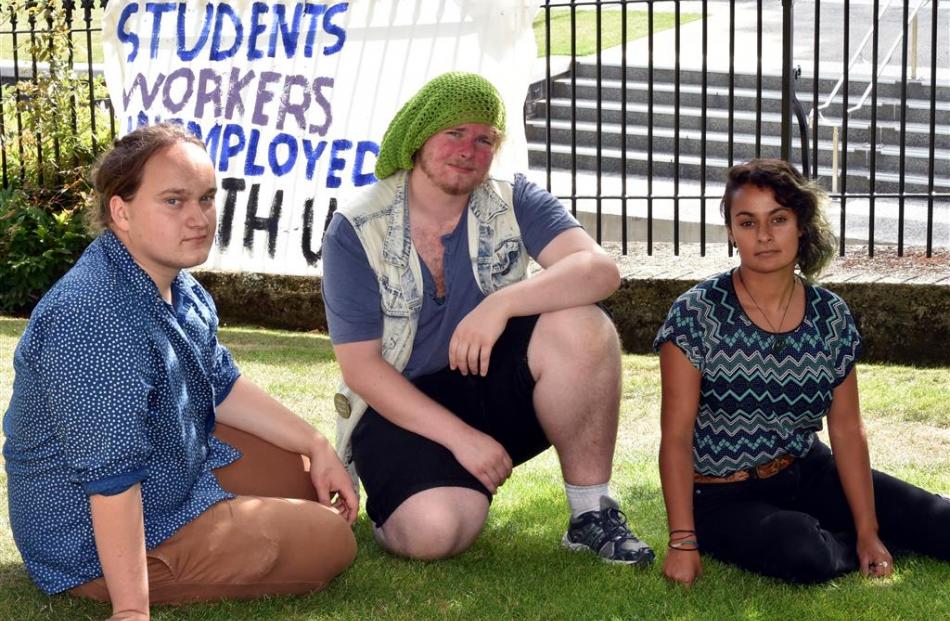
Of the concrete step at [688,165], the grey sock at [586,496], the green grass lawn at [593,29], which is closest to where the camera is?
the grey sock at [586,496]

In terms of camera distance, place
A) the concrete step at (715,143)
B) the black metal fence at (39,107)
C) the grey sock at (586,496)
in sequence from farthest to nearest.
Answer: the concrete step at (715,143)
the black metal fence at (39,107)
the grey sock at (586,496)

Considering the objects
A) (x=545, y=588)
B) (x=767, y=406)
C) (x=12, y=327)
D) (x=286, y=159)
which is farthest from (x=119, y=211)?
(x=12, y=327)

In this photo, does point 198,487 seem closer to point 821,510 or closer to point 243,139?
point 821,510

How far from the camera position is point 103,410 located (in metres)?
3.23

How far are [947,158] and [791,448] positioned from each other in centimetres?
744

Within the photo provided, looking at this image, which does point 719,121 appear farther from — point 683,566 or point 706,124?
point 683,566

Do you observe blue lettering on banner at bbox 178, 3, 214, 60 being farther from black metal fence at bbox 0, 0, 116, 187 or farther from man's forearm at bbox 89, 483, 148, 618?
man's forearm at bbox 89, 483, 148, 618

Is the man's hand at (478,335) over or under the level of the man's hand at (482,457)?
over

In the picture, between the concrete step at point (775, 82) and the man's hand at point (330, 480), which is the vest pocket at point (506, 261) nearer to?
the man's hand at point (330, 480)

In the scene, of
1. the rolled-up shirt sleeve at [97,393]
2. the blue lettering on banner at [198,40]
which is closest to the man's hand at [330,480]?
the rolled-up shirt sleeve at [97,393]

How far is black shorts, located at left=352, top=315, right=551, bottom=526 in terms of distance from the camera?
13.4ft

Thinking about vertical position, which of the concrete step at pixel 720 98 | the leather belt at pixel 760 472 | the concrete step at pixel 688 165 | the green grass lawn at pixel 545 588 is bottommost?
the green grass lawn at pixel 545 588

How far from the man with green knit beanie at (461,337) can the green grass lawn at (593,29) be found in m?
10.5

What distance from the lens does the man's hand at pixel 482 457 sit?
13.1ft
